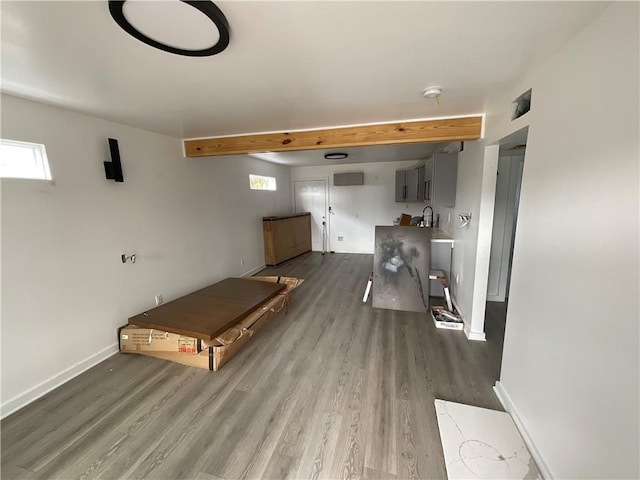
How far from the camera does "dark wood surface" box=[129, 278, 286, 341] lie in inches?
92.7

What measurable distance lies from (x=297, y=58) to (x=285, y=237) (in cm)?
453

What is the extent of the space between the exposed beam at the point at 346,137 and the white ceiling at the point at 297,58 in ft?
0.67

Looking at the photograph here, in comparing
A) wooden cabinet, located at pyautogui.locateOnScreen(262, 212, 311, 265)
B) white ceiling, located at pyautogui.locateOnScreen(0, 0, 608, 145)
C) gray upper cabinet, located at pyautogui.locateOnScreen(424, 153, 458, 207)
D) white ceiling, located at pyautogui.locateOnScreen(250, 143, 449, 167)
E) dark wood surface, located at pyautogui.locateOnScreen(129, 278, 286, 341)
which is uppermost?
white ceiling, located at pyautogui.locateOnScreen(250, 143, 449, 167)

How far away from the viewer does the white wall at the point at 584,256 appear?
863 mm

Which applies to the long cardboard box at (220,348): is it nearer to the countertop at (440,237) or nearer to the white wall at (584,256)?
the white wall at (584,256)

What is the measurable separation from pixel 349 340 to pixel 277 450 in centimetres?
129

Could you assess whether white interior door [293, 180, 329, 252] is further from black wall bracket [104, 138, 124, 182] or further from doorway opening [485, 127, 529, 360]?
black wall bracket [104, 138, 124, 182]

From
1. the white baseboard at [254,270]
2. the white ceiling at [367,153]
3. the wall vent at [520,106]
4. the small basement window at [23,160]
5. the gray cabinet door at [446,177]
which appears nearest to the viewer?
the wall vent at [520,106]

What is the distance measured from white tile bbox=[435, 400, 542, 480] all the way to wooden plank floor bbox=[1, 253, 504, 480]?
0.08 metres

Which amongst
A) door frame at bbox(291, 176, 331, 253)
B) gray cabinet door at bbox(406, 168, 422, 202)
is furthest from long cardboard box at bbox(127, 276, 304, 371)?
door frame at bbox(291, 176, 331, 253)

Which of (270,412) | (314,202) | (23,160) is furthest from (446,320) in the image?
(314,202)

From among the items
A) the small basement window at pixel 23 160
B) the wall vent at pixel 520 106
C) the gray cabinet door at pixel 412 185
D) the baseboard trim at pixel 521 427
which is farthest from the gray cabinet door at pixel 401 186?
the small basement window at pixel 23 160

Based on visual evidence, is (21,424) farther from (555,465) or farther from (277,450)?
(555,465)

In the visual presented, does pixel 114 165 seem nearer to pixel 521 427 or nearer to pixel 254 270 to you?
pixel 254 270
